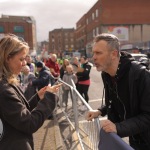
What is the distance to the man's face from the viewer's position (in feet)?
7.57

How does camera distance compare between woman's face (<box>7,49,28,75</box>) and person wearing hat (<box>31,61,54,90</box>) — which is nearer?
woman's face (<box>7,49,28,75</box>)

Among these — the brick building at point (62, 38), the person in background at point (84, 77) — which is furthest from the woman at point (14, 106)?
the brick building at point (62, 38)

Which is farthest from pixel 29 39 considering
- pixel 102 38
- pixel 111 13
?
pixel 102 38

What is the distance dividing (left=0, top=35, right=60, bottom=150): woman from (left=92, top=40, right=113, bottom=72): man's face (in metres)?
0.50

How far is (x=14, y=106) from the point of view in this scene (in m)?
1.95

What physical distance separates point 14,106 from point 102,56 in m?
0.87

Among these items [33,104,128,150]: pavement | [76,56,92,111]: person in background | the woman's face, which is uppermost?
the woman's face

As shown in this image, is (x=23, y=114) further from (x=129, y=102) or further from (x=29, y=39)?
(x=29, y=39)

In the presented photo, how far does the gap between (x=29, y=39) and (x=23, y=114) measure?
79441mm

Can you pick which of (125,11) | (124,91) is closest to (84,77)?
(124,91)

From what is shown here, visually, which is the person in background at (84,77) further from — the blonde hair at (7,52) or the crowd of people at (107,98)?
the blonde hair at (7,52)

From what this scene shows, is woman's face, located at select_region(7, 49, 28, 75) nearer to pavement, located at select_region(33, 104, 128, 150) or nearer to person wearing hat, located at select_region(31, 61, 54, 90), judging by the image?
pavement, located at select_region(33, 104, 128, 150)

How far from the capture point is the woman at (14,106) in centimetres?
195

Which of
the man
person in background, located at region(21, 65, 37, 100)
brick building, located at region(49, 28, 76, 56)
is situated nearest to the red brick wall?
person in background, located at region(21, 65, 37, 100)
